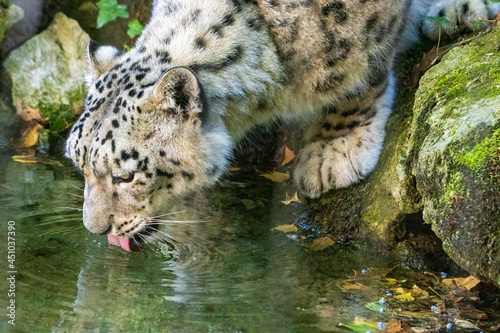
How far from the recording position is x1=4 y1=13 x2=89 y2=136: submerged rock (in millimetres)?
7020

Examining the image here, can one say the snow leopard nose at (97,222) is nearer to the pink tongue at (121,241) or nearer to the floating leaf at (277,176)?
the pink tongue at (121,241)

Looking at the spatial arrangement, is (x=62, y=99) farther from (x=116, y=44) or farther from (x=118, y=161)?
(x=118, y=161)

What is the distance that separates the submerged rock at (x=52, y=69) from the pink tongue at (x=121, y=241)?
3.26 meters

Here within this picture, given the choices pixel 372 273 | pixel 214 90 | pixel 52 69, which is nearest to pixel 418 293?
pixel 372 273

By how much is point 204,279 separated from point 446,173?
1584mm

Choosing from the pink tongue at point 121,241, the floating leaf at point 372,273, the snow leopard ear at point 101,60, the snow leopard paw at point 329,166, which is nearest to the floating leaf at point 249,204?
the snow leopard paw at point 329,166

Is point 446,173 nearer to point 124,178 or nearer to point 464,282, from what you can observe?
point 464,282

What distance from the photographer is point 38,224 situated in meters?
4.60

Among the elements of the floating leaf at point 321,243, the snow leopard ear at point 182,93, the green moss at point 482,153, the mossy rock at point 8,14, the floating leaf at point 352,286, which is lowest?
the floating leaf at point 352,286

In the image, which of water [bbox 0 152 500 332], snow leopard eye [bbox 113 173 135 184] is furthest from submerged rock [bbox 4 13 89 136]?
snow leopard eye [bbox 113 173 135 184]

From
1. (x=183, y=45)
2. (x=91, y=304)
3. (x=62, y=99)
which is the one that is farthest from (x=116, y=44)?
(x=91, y=304)

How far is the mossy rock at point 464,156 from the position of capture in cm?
291

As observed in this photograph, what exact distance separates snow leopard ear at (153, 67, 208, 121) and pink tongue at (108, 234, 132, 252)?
3.32 feet

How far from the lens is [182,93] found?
341 centimetres
